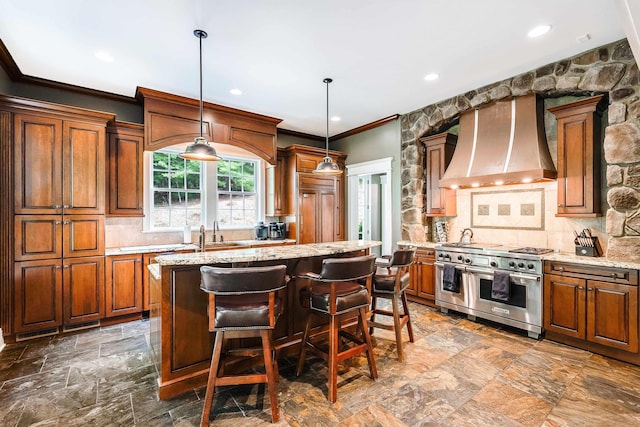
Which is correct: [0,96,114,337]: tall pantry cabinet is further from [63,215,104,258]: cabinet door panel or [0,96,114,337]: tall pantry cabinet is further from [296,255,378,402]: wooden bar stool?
[296,255,378,402]: wooden bar stool

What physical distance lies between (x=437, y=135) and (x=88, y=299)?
17.3ft

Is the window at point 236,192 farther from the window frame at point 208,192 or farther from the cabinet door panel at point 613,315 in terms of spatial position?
the cabinet door panel at point 613,315

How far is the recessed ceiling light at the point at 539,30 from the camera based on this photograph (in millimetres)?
2629

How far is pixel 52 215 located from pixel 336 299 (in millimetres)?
3430

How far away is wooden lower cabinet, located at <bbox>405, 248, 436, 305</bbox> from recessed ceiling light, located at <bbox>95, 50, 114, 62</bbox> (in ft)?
15.0

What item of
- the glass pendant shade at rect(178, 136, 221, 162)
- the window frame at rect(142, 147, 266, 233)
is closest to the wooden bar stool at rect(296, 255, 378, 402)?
the glass pendant shade at rect(178, 136, 221, 162)

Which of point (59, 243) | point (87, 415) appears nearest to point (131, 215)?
point (59, 243)

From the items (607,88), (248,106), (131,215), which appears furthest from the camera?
(248,106)

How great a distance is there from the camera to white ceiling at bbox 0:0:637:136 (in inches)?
94.2

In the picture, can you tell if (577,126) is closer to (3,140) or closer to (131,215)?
(131,215)

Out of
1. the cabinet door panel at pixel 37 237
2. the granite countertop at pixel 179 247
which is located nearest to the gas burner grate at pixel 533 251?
the granite countertop at pixel 179 247

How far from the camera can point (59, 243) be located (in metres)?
3.38

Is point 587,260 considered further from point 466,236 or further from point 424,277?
point 424,277

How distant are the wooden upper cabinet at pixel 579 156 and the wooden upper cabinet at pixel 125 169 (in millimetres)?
5325
